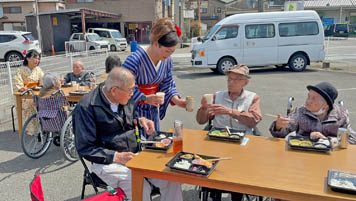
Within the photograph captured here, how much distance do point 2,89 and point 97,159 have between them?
15.3 feet

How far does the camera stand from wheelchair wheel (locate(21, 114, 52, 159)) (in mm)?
4152

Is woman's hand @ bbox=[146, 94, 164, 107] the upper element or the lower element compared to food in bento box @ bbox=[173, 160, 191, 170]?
upper

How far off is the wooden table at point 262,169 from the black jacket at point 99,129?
262 millimetres

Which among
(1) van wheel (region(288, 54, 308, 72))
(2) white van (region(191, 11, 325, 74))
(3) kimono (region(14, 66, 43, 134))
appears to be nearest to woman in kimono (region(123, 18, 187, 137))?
(3) kimono (region(14, 66, 43, 134))

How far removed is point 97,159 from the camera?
2.25 meters

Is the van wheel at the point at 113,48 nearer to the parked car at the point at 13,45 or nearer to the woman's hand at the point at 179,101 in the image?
the parked car at the point at 13,45

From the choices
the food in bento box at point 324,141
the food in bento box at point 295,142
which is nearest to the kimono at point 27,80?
the food in bento box at point 295,142

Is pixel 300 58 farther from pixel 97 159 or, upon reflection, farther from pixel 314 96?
pixel 97 159

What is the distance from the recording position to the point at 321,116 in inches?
109

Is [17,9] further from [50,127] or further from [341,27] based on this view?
[341,27]

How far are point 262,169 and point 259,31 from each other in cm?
963

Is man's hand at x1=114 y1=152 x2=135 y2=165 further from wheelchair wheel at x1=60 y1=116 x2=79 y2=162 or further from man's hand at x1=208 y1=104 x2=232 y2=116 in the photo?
wheelchair wheel at x1=60 y1=116 x2=79 y2=162

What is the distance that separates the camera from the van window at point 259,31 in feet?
35.5

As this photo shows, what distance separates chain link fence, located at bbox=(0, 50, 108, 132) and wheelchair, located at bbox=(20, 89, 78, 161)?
54 centimetres
